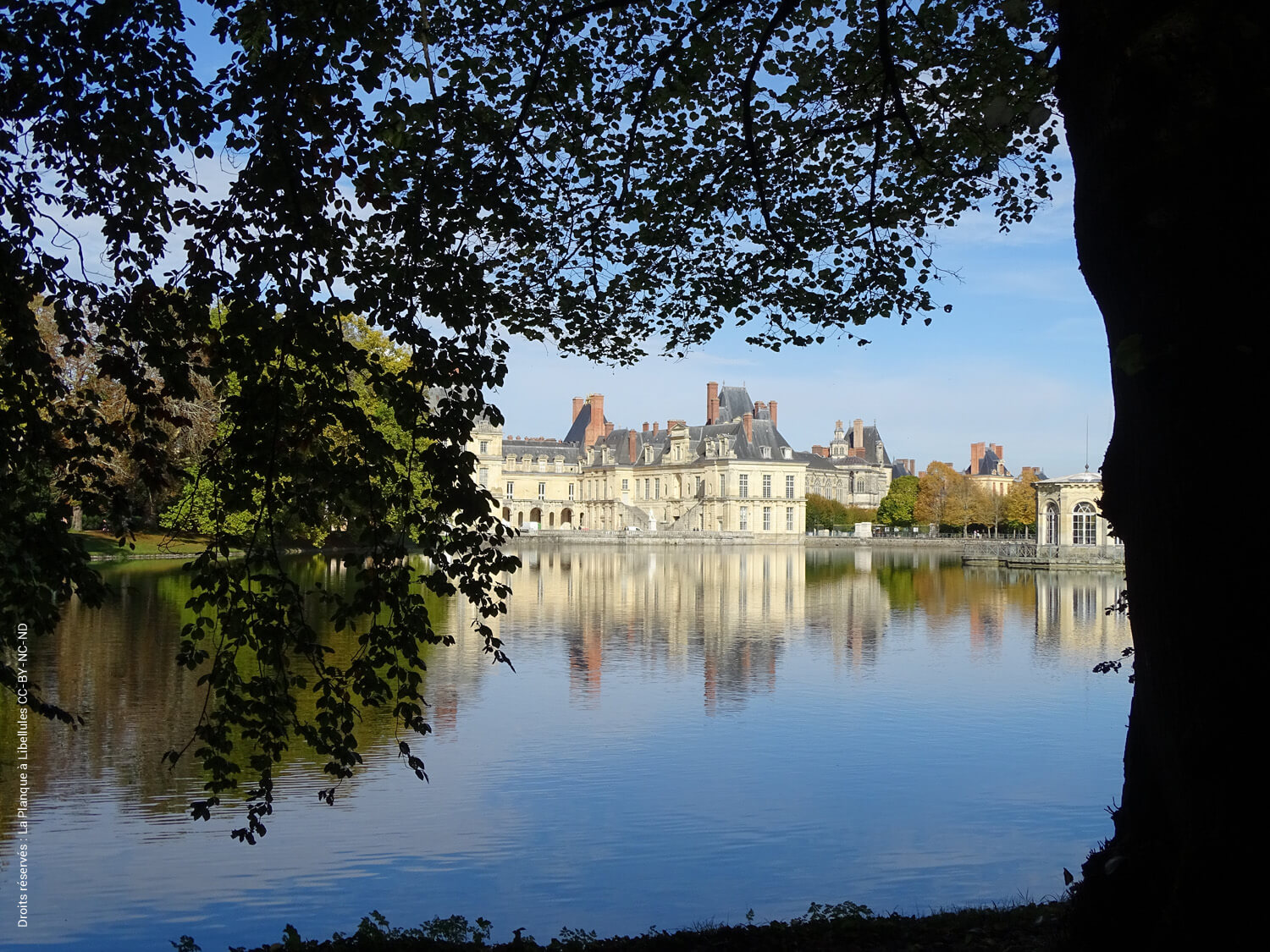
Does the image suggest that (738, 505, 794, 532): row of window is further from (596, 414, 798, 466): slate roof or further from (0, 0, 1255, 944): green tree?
(0, 0, 1255, 944): green tree

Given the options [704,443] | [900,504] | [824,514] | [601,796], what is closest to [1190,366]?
[601,796]

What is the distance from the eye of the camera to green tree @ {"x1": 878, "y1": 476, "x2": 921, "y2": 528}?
7131cm

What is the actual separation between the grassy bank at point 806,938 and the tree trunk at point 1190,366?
4.96 ft

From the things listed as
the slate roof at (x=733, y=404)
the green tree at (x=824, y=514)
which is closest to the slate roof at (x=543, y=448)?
the slate roof at (x=733, y=404)

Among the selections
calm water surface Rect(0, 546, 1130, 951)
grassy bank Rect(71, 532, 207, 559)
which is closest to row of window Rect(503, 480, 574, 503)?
grassy bank Rect(71, 532, 207, 559)

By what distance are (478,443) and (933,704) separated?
5447 cm

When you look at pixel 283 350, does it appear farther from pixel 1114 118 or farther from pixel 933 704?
pixel 933 704

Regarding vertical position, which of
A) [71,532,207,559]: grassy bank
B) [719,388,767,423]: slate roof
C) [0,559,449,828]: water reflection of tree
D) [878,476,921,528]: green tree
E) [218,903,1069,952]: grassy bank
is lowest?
[0,559,449,828]: water reflection of tree

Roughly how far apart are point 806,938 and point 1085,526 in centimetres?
3769

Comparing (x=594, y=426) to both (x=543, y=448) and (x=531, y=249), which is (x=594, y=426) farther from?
(x=531, y=249)

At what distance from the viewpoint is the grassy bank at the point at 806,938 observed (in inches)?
154

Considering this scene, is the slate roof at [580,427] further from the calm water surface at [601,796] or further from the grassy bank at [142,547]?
the calm water surface at [601,796]

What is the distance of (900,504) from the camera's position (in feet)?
236

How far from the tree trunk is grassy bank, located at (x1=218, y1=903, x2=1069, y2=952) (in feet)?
4.96
